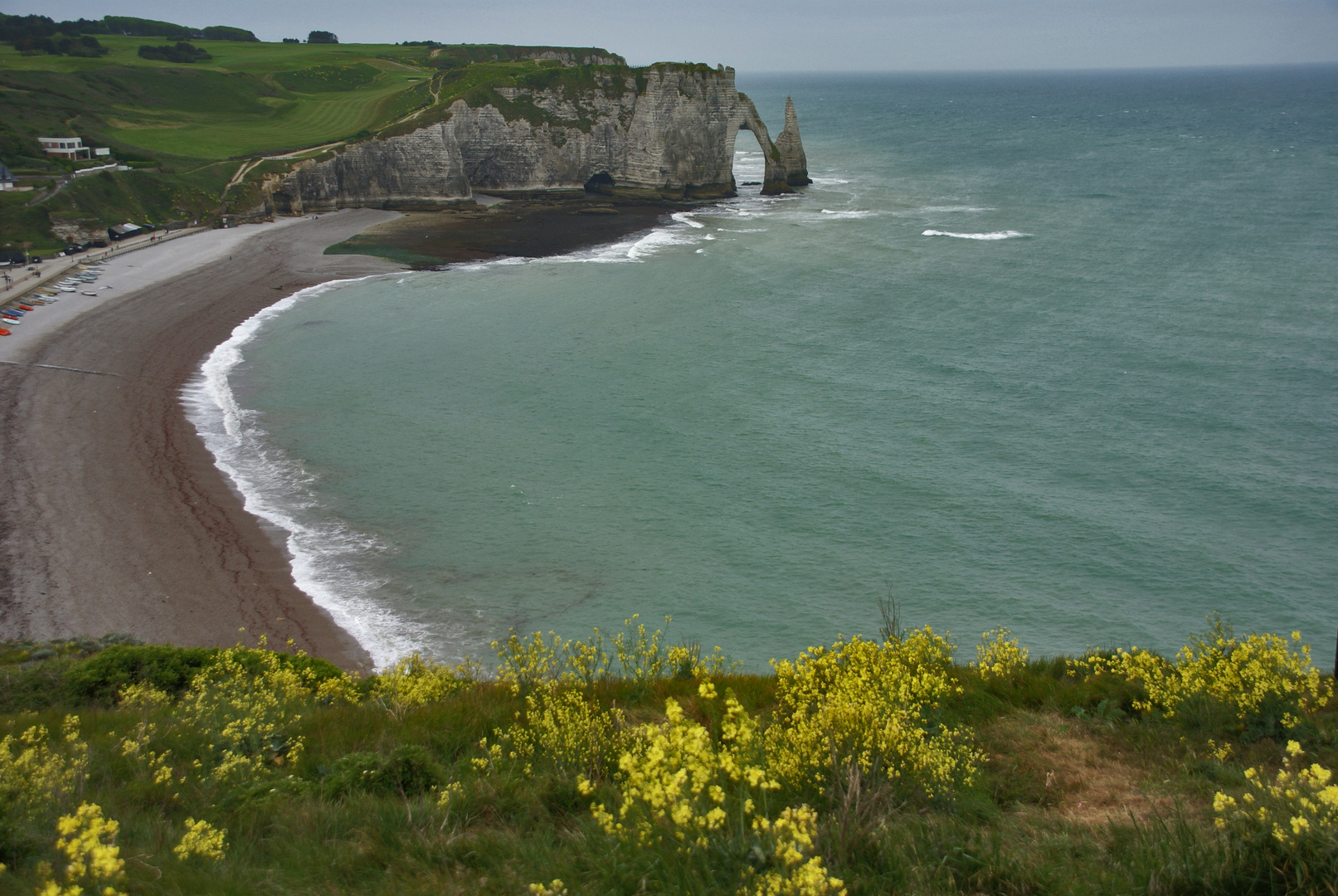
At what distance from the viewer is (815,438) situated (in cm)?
3203

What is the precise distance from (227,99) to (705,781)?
119m

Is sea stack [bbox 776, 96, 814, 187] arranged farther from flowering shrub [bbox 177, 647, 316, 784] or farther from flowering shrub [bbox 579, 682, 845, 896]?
flowering shrub [bbox 579, 682, 845, 896]

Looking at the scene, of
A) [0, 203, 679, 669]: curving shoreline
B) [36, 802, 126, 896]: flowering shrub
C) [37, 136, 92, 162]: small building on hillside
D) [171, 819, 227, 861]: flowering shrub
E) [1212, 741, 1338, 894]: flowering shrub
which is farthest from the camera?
[37, 136, 92, 162]: small building on hillside

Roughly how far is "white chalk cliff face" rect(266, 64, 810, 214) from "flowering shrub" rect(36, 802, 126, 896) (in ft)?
266

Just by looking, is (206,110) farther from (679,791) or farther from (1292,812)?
(1292,812)

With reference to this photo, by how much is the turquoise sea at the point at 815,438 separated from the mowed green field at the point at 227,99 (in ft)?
142

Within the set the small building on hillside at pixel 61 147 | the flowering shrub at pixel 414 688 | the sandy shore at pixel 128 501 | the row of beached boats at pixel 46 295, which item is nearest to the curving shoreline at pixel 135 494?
the sandy shore at pixel 128 501

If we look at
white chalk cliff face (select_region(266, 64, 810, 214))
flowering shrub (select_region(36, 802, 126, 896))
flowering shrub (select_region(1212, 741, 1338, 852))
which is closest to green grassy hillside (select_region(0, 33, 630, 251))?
white chalk cliff face (select_region(266, 64, 810, 214))

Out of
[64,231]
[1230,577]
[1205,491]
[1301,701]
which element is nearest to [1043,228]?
[1205,491]

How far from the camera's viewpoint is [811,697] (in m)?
8.95

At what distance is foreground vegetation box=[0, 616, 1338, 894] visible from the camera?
567 cm

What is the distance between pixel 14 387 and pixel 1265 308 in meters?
63.9

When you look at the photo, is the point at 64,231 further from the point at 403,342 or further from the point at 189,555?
the point at 189,555

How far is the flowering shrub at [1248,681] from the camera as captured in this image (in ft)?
30.6
